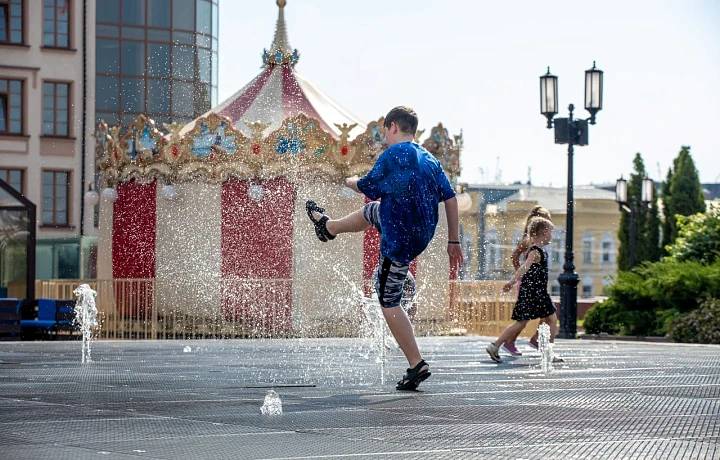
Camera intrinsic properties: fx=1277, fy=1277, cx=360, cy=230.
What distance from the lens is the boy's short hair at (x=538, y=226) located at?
1227 centimetres

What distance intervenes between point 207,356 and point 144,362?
1411 mm

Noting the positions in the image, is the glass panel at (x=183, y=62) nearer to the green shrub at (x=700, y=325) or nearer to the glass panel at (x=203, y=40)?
the glass panel at (x=203, y=40)

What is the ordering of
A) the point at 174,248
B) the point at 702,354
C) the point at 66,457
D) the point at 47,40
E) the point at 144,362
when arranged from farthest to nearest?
the point at 47,40 < the point at 174,248 < the point at 702,354 < the point at 144,362 < the point at 66,457

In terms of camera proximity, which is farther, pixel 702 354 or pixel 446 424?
pixel 702 354

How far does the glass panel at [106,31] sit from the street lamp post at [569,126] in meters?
23.0

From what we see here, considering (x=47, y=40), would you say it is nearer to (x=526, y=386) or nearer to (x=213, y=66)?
(x=213, y=66)

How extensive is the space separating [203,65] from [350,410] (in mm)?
38711

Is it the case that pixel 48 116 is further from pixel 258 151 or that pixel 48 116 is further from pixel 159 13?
pixel 258 151

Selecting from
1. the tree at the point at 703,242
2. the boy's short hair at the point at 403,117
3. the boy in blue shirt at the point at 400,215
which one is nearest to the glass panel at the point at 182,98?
the tree at the point at 703,242

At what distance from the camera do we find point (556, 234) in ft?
315

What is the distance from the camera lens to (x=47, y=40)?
42875 millimetres

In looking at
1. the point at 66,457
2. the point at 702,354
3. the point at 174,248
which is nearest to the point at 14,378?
the point at 66,457

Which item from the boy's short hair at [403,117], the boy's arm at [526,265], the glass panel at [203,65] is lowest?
the boy's arm at [526,265]

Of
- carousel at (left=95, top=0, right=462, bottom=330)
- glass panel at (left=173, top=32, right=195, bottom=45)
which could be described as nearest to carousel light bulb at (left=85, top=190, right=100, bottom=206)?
carousel at (left=95, top=0, right=462, bottom=330)
